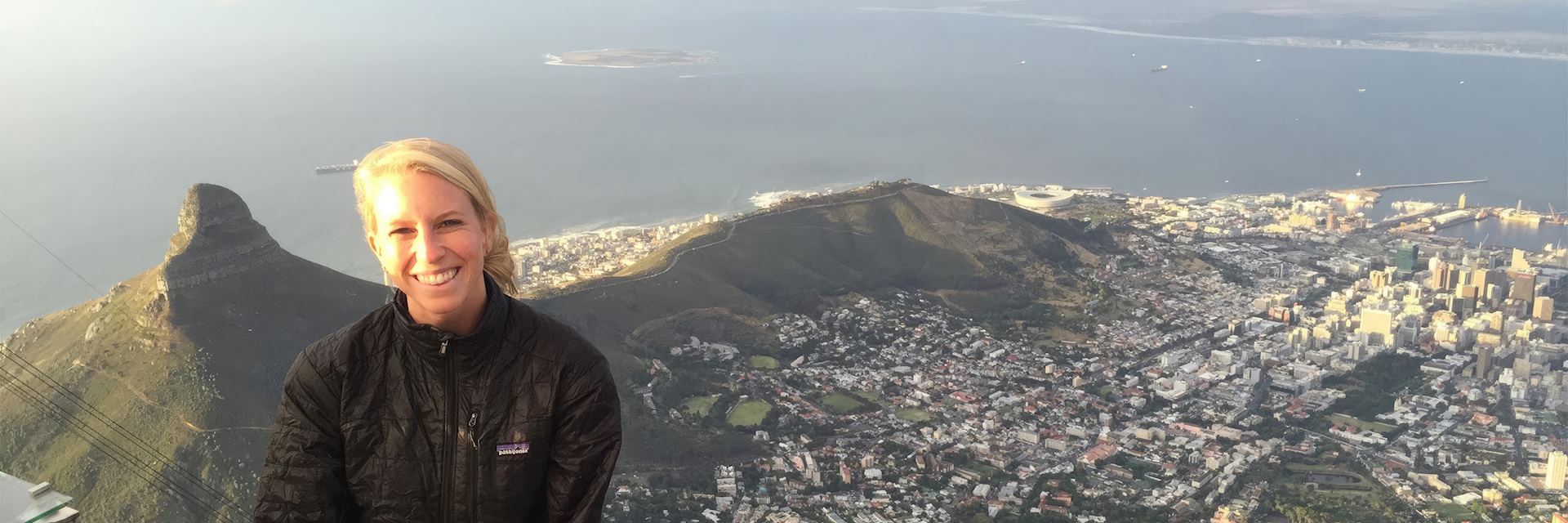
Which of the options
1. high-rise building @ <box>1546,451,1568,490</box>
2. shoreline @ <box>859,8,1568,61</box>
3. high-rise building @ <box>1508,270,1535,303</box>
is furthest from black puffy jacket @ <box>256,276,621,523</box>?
Answer: shoreline @ <box>859,8,1568,61</box>

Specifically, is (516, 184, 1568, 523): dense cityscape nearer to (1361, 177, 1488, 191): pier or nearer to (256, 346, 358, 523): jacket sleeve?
(256, 346, 358, 523): jacket sleeve

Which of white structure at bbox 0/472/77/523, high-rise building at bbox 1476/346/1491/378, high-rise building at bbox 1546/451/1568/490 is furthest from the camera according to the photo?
high-rise building at bbox 1476/346/1491/378

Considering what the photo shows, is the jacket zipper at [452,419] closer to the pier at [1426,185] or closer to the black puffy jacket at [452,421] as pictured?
the black puffy jacket at [452,421]

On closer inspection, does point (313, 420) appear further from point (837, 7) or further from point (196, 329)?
point (837, 7)

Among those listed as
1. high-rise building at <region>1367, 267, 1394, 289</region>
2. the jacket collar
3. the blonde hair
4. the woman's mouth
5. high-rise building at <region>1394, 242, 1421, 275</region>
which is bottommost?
high-rise building at <region>1394, 242, 1421, 275</region>

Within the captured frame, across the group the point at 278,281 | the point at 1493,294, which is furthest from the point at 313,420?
the point at 1493,294

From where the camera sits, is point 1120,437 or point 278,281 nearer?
point 278,281

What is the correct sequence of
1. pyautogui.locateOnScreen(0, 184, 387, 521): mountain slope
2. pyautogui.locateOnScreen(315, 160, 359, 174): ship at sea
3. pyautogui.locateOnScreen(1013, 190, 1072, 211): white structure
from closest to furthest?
1. pyautogui.locateOnScreen(0, 184, 387, 521): mountain slope
2. pyautogui.locateOnScreen(1013, 190, 1072, 211): white structure
3. pyautogui.locateOnScreen(315, 160, 359, 174): ship at sea
